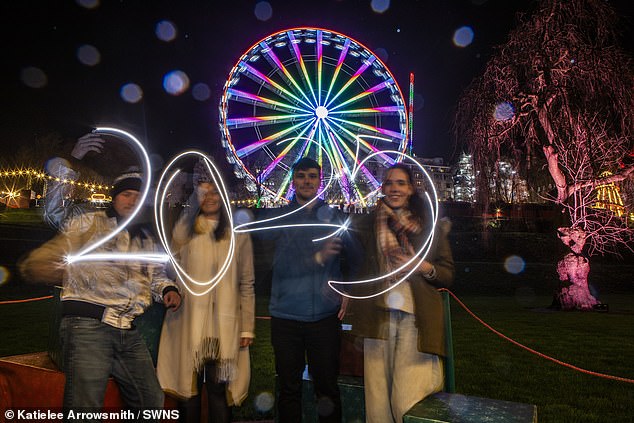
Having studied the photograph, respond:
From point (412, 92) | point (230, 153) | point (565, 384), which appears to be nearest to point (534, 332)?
point (565, 384)

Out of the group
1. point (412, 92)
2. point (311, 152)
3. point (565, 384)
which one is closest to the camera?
point (565, 384)

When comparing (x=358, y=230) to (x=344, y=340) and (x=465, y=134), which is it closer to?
(x=344, y=340)

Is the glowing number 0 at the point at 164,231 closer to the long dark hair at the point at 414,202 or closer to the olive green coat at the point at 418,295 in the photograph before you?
the olive green coat at the point at 418,295

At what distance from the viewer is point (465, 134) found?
12.8 m

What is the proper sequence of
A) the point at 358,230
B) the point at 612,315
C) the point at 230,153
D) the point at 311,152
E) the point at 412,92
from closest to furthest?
the point at 358,230 → the point at 612,315 → the point at 230,153 → the point at 311,152 → the point at 412,92

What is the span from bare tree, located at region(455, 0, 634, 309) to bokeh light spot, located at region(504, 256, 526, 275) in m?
8.34

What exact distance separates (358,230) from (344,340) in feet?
3.94

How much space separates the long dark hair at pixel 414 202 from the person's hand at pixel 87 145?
1.93 meters

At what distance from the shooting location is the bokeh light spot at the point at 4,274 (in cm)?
1495

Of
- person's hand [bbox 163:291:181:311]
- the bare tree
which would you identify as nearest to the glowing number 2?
person's hand [bbox 163:291:181:311]

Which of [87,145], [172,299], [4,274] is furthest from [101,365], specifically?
[4,274]

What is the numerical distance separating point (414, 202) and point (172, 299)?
5.76 ft

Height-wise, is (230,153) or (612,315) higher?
(230,153)

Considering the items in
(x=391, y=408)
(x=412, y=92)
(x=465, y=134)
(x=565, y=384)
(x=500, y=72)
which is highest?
(x=412, y=92)
